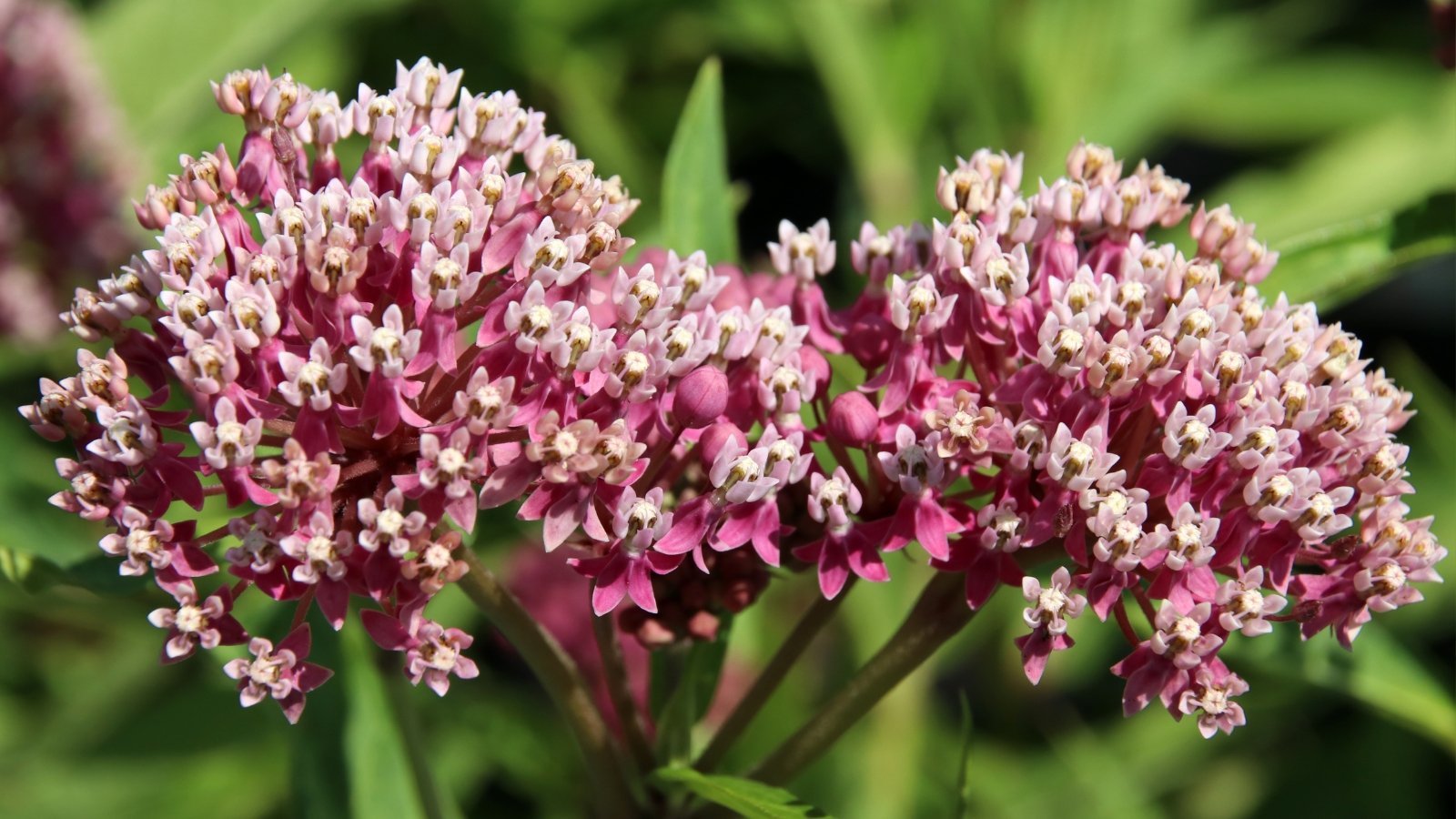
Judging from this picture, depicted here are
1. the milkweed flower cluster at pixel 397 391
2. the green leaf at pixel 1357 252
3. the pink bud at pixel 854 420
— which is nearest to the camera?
the milkweed flower cluster at pixel 397 391

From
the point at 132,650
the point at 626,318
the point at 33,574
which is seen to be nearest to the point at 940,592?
the point at 626,318

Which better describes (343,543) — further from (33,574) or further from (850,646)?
Answer: (850,646)

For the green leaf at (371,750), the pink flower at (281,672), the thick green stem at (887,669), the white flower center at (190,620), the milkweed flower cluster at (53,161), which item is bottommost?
the thick green stem at (887,669)

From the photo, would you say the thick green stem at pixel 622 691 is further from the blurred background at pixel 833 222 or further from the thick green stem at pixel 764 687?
the blurred background at pixel 833 222

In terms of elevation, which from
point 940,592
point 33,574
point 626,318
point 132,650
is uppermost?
point 132,650

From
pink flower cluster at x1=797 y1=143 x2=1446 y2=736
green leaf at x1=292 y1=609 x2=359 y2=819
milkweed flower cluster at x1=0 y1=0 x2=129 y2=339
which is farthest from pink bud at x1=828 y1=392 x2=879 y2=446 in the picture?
milkweed flower cluster at x1=0 y1=0 x2=129 y2=339

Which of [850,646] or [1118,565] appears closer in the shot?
[1118,565]

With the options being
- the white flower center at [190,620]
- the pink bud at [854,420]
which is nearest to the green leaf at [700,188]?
the pink bud at [854,420]
